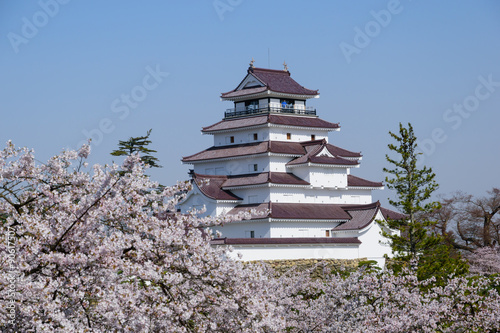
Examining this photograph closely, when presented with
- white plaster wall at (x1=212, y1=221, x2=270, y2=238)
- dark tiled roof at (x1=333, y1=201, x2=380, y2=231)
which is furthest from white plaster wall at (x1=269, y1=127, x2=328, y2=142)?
white plaster wall at (x1=212, y1=221, x2=270, y2=238)

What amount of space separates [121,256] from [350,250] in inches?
1597

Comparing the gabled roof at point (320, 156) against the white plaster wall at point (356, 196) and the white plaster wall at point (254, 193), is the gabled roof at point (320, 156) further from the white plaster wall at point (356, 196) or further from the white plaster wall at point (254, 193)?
the white plaster wall at point (254, 193)

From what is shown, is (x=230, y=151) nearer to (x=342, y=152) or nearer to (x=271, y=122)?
(x=271, y=122)

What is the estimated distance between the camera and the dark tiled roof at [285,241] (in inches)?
1763

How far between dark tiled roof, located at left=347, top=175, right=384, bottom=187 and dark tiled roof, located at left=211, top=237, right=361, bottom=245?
24.5 feet

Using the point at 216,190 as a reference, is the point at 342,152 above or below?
above

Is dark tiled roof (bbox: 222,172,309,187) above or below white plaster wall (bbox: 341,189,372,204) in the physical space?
above

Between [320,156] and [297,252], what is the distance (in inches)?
401

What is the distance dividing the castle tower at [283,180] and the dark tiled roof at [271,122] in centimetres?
10

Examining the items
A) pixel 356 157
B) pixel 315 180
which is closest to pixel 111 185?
pixel 315 180

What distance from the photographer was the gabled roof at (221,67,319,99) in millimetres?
58375

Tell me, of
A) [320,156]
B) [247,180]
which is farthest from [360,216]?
[247,180]

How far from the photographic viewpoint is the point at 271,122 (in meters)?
55.2

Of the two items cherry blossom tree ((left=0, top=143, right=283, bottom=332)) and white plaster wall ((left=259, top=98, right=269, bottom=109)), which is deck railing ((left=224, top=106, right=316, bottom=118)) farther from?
cherry blossom tree ((left=0, top=143, right=283, bottom=332))
